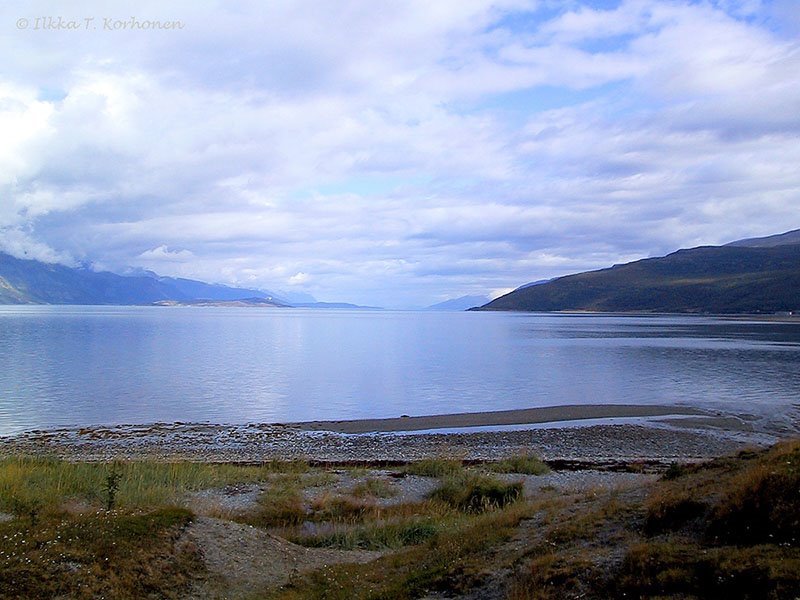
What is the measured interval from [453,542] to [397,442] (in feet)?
58.2

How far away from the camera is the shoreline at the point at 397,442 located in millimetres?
23797

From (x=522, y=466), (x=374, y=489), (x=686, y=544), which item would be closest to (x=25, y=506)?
(x=374, y=489)

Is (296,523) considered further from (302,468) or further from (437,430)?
(437,430)

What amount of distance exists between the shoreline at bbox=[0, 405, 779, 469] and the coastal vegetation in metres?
8.89

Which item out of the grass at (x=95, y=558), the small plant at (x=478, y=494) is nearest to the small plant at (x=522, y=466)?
the small plant at (x=478, y=494)

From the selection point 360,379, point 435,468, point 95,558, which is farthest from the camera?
point 360,379

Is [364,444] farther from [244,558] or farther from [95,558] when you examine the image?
[95,558]

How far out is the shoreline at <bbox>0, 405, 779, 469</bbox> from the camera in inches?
937

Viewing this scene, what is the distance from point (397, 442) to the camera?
1113 inches

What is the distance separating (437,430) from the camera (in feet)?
104

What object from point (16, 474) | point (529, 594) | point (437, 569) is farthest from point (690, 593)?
point (16, 474)

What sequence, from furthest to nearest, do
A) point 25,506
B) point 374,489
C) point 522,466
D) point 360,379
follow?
1. point 360,379
2. point 522,466
3. point 374,489
4. point 25,506

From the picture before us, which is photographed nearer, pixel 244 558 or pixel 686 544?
pixel 686 544

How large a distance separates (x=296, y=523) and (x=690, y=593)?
31.2 feet
